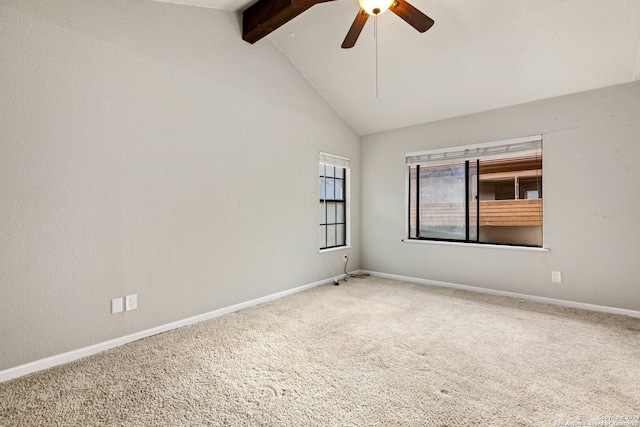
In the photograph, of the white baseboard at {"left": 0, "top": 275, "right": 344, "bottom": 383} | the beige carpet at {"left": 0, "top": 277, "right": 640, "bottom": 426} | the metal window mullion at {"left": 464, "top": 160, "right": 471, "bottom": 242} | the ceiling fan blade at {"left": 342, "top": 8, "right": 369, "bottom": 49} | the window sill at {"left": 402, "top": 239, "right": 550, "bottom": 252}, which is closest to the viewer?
the beige carpet at {"left": 0, "top": 277, "right": 640, "bottom": 426}

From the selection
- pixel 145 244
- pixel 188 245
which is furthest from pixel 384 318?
pixel 145 244

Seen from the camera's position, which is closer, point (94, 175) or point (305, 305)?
point (94, 175)

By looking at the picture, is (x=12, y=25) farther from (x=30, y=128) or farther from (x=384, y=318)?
(x=384, y=318)

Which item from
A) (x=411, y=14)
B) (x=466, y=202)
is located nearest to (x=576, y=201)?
(x=466, y=202)

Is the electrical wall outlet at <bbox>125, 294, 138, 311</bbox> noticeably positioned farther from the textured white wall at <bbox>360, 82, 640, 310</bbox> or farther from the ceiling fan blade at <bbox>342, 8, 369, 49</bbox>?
the textured white wall at <bbox>360, 82, 640, 310</bbox>

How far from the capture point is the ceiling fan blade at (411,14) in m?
2.13

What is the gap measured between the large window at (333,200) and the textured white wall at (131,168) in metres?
0.84

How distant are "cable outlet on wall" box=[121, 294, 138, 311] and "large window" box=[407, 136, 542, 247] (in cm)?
372

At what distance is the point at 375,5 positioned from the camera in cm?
213

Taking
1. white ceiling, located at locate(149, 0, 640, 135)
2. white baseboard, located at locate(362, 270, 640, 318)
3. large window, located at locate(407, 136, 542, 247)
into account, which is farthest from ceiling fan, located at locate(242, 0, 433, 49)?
white baseboard, located at locate(362, 270, 640, 318)

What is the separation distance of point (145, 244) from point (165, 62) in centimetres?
165

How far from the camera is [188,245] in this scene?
2.86 meters

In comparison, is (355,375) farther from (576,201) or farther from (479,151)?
Result: (479,151)

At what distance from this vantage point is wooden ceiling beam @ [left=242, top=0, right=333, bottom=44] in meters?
2.64
